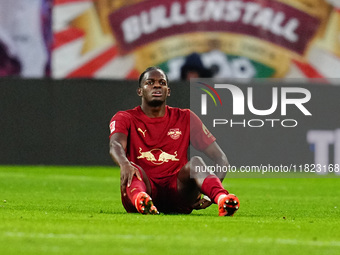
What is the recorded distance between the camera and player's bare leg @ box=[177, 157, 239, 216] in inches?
293

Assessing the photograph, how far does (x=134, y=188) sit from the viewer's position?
7430 millimetres

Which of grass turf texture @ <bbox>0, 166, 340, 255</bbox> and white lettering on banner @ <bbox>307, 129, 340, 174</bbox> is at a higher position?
grass turf texture @ <bbox>0, 166, 340, 255</bbox>

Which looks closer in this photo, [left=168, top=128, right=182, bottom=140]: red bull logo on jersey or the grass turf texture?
the grass turf texture

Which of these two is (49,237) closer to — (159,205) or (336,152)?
(159,205)

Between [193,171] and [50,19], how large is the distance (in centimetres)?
1342

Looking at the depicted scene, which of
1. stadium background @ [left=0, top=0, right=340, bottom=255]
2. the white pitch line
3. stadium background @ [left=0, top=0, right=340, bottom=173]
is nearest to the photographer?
the white pitch line

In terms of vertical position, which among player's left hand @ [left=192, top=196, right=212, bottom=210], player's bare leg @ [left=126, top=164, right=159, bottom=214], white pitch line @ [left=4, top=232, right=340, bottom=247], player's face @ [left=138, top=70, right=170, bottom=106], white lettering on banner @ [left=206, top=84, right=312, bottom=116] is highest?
player's face @ [left=138, top=70, right=170, bottom=106]

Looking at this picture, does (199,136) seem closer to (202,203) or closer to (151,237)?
(202,203)

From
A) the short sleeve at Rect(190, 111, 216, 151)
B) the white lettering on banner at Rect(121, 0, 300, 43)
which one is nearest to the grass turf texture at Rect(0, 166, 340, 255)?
the short sleeve at Rect(190, 111, 216, 151)

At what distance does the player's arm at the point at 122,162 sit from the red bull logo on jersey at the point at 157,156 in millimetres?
219

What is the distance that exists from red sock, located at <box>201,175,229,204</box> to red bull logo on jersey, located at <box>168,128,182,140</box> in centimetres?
58

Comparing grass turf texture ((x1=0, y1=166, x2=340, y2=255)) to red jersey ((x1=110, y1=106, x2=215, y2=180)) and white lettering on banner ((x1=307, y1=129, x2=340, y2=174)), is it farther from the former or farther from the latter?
white lettering on banner ((x1=307, y1=129, x2=340, y2=174))

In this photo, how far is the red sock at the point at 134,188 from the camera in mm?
7410

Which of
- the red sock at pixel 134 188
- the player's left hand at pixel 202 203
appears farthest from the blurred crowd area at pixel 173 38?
the red sock at pixel 134 188
